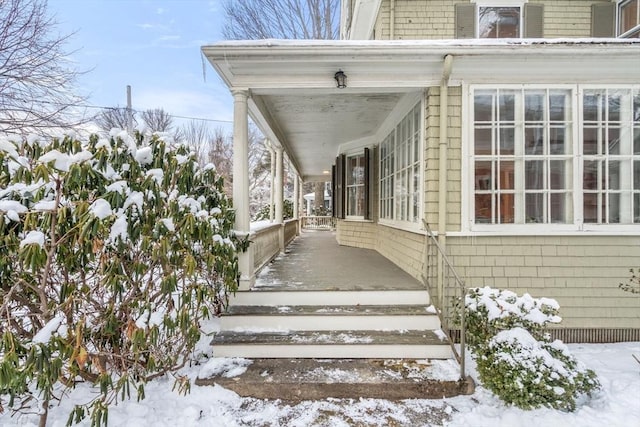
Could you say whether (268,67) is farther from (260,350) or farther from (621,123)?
(621,123)

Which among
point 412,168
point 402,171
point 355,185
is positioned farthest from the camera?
point 355,185

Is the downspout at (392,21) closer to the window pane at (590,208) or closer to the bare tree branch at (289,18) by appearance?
the window pane at (590,208)

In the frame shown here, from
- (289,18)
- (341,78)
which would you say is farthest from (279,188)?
(289,18)

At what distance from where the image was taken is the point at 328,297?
12.7 feet

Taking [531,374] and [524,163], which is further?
[524,163]

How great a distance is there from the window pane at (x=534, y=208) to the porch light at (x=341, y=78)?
8.62 ft

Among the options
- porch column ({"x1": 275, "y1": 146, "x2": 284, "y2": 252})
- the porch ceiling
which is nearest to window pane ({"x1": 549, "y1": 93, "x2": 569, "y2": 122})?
the porch ceiling

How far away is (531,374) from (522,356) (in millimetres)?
135

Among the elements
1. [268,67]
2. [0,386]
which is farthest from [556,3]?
[0,386]

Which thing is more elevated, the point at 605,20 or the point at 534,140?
the point at 605,20

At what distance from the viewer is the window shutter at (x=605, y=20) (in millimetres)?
5629

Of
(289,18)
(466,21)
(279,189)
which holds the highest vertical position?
(289,18)

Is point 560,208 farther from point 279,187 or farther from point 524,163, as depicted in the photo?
point 279,187

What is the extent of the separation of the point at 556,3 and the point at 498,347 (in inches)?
243
